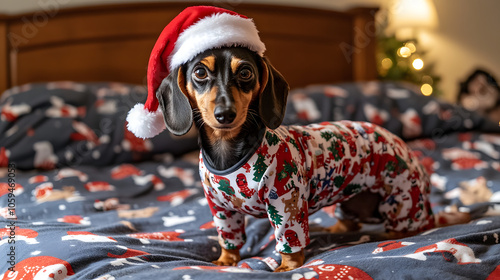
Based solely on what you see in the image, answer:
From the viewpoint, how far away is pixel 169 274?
2.99 feet

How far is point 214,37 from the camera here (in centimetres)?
110

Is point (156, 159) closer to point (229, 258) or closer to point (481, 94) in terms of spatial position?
point (229, 258)

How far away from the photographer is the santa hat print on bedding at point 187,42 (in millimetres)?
1109

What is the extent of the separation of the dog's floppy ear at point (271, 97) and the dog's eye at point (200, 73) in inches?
5.8

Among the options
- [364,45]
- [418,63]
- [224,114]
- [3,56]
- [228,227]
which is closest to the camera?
[224,114]

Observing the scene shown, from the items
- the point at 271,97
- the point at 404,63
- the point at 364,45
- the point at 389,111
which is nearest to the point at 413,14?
the point at 404,63

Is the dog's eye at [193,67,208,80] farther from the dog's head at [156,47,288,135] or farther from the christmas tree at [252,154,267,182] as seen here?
the christmas tree at [252,154,267,182]

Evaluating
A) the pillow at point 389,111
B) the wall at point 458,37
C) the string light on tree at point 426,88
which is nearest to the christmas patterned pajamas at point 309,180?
the pillow at point 389,111

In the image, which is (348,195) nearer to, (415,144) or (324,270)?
(324,270)

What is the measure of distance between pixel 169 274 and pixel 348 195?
0.62 metres

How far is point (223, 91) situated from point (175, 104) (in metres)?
0.14

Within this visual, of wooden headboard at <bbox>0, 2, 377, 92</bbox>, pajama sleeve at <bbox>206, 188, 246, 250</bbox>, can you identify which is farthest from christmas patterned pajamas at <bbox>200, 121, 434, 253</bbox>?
wooden headboard at <bbox>0, 2, 377, 92</bbox>

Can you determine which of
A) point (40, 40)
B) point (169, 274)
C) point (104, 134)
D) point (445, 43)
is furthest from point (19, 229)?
point (445, 43)

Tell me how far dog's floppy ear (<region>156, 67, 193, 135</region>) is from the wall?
1.95m
